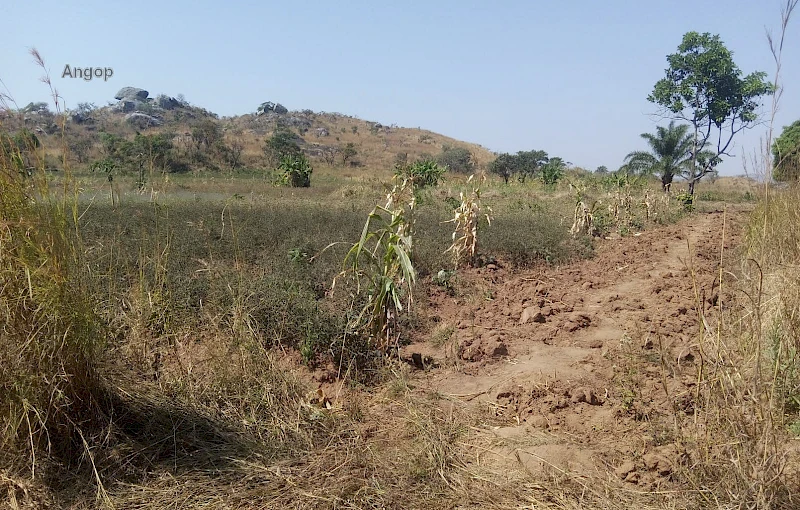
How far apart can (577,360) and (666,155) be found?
1878 cm

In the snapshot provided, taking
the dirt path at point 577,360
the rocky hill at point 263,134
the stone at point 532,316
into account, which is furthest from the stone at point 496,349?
the rocky hill at point 263,134

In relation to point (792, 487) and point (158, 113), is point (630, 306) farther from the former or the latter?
point (158, 113)

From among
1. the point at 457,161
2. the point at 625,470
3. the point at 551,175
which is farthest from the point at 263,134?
the point at 625,470

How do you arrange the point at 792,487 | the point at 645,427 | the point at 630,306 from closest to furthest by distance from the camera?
the point at 792,487 → the point at 645,427 → the point at 630,306

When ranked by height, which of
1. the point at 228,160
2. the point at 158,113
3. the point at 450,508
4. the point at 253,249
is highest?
the point at 158,113

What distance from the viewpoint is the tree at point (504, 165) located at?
3309cm

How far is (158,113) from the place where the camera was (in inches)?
2424

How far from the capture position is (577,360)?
4043 millimetres

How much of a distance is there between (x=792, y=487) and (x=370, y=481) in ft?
5.61

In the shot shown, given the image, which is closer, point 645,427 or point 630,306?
point 645,427

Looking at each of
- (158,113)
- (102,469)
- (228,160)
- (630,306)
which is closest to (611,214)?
(630,306)

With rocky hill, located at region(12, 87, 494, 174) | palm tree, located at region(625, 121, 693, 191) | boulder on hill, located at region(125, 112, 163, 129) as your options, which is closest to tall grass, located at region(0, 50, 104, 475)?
palm tree, located at region(625, 121, 693, 191)

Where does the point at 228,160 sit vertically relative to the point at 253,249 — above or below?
above

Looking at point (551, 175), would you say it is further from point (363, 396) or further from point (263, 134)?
point (263, 134)
